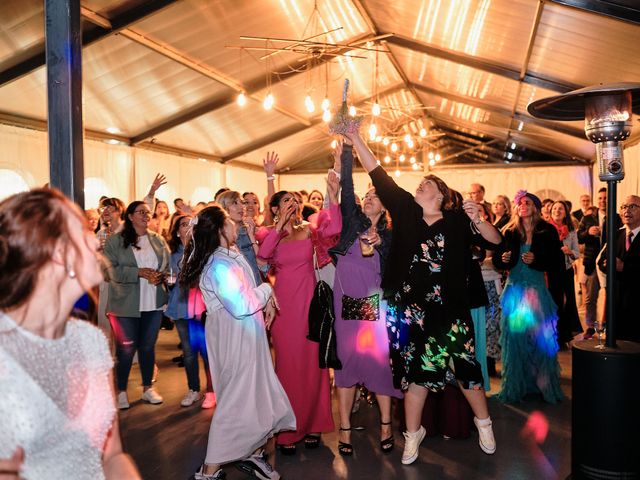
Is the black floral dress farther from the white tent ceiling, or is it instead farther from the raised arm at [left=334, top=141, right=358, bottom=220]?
the white tent ceiling

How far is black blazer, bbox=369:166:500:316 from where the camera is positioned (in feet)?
11.5

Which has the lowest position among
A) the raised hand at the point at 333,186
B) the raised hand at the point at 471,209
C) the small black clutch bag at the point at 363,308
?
the small black clutch bag at the point at 363,308

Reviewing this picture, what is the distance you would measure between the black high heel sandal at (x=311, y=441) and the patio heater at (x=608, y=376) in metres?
1.58

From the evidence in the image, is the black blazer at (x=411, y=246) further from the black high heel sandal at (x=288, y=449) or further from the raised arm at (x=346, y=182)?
the black high heel sandal at (x=288, y=449)

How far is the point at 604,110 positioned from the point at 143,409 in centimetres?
399

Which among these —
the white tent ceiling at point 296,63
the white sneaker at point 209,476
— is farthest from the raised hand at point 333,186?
the white tent ceiling at point 296,63

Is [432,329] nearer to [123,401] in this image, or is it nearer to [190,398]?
[190,398]

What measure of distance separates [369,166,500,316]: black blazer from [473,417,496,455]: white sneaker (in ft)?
2.45

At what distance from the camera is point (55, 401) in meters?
1.21

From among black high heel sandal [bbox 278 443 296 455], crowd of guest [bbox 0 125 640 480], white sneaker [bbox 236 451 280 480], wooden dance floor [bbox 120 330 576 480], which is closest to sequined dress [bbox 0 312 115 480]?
crowd of guest [bbox 0 125 640 480]

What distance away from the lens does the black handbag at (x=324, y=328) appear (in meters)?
3.75

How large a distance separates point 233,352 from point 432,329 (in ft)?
3.90

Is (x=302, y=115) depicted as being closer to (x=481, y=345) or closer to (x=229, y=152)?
(x=229, y=152)

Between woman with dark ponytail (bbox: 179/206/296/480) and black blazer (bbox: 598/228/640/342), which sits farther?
black blazer (bbox: 598/228/640/342)
